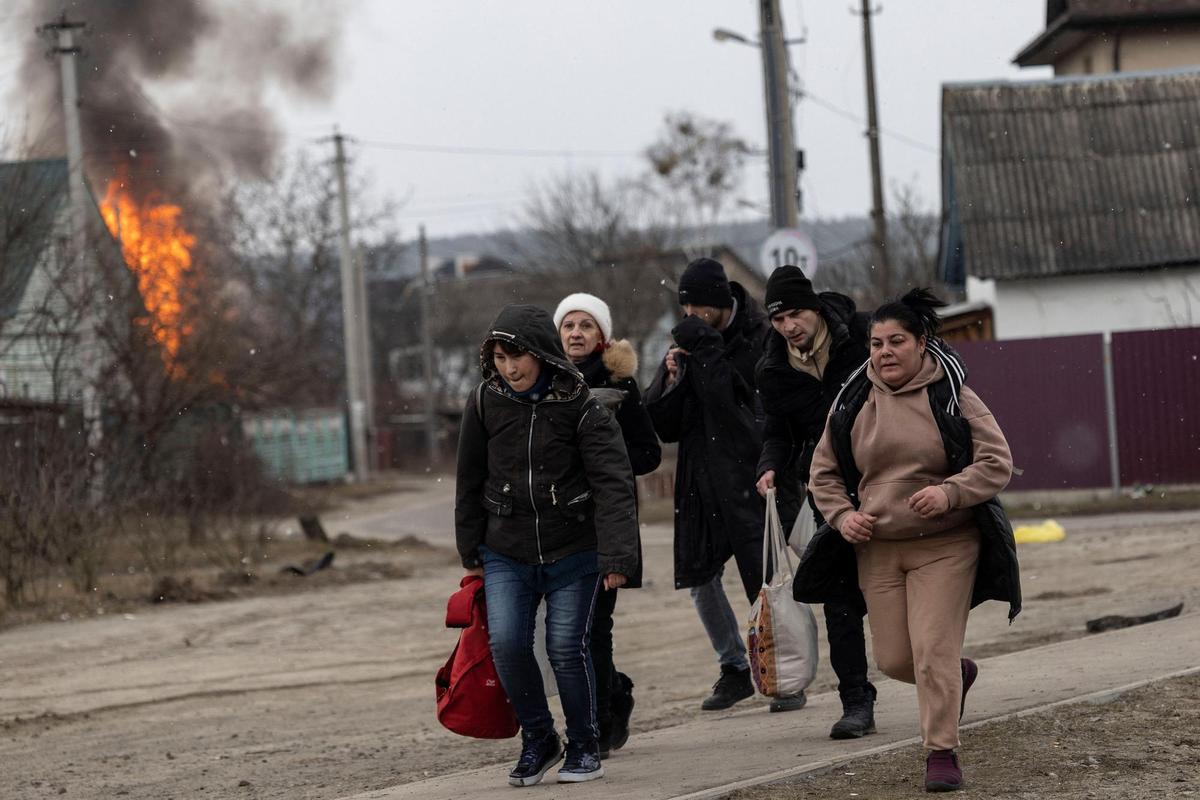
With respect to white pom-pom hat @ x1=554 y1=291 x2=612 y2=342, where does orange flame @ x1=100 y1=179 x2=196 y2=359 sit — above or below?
A: above

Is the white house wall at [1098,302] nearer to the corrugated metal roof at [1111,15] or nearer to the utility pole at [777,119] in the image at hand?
the utility pole at [777,119]

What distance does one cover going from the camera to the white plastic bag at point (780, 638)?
6684mm

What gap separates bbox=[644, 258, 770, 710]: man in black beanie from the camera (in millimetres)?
7270

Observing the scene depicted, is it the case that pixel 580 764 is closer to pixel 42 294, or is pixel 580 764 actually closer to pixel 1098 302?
pixel 42 294

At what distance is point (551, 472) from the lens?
5945 millimetres

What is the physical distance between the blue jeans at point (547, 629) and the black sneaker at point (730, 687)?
1714 mm

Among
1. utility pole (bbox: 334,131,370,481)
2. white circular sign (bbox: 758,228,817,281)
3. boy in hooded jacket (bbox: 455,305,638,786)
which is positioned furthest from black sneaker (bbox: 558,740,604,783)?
utility pole (bbox: 334,131,370,481)

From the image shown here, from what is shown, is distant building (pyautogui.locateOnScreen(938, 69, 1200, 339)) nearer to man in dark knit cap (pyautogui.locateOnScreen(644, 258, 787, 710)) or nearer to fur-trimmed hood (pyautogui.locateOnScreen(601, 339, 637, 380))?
man in dark knit cap (pyautogui.locateOnScreen(644, 258, 787, 710))

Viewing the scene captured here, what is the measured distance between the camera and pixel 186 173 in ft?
104

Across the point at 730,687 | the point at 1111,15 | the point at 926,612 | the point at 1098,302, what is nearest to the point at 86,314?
the point at 730,687

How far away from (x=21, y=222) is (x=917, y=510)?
54.1 feet

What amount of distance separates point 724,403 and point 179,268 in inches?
753

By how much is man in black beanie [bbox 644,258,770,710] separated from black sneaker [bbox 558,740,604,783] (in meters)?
1.33

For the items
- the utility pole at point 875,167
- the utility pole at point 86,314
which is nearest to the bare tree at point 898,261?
the utility pole at point 875,167
